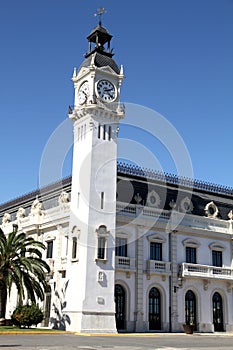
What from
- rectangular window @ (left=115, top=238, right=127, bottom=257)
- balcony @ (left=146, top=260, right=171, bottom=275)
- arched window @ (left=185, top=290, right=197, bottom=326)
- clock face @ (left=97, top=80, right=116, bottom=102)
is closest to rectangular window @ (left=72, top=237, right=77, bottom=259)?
rectangular window @ (left=115, top=238, right=127, bottom=257)

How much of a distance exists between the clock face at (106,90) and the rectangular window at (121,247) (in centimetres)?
1291

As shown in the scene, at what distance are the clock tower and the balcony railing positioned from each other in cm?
132

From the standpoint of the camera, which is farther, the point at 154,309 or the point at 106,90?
the point at 106,90

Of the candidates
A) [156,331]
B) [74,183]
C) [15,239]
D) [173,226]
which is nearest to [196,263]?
[173,226]

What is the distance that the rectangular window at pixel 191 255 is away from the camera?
154 feet

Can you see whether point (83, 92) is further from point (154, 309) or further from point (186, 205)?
point (154, 309)

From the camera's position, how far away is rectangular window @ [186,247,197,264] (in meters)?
46.8

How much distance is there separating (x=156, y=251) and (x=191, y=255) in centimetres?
422

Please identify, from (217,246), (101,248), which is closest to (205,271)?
(217,246)

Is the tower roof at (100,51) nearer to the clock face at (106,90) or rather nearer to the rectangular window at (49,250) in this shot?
the clock face at (106,90)

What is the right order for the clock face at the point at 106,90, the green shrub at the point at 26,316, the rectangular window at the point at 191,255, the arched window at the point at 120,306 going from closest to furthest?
the green shrub at the point at 26,316 < the arched window at the point at 120,306 < the clock face at the point at 106,90 < the rectangular window at the point at 191,255

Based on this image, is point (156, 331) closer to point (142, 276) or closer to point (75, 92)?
point (142, 276)

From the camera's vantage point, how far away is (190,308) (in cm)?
4562

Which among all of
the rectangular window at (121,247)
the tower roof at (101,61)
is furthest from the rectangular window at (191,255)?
the tower roof at (101,61)
